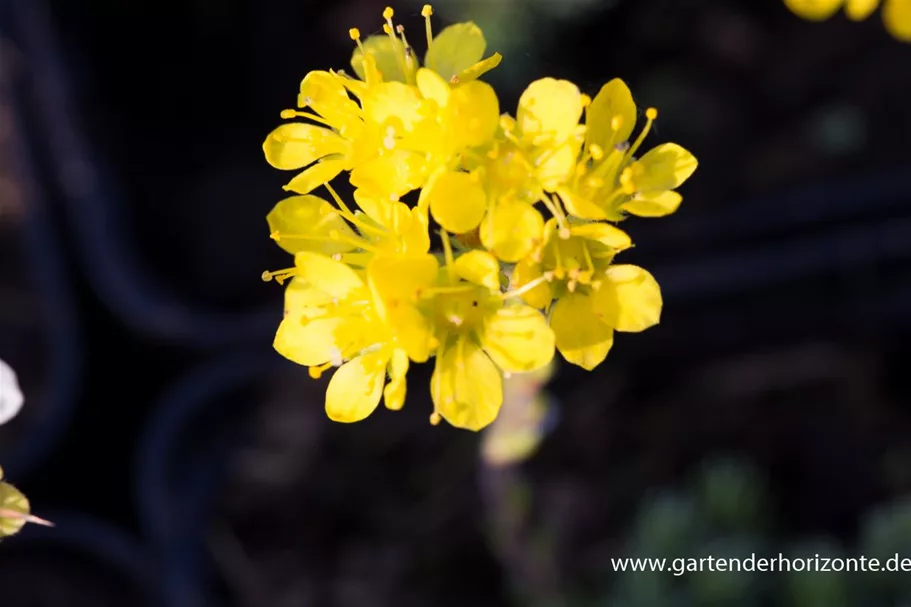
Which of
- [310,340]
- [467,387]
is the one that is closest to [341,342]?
[310,340]

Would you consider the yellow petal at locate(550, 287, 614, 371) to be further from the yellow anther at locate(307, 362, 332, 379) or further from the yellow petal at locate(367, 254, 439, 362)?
the yellow anther at locate(307, 362, 332, 379)

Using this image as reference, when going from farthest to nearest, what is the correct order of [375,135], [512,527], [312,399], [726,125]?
[726,125]
[312,399]
[512,527]
[375,135]

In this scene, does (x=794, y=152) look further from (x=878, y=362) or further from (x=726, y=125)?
(x=878, y=362)

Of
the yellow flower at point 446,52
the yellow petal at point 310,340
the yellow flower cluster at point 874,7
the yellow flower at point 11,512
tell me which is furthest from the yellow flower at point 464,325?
the yellow flower cluster at point 874,7

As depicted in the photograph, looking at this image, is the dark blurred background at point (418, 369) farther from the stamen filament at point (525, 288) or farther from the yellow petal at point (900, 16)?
the stamen filament at point (525, 288)

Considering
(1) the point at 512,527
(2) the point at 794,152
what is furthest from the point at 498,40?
(1) the point at 512,527

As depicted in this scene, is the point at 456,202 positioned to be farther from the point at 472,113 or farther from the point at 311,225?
the point at 311,225

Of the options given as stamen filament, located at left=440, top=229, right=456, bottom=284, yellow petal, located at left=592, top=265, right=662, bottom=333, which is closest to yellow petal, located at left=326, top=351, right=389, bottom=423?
stamen filament, located at left=440, top=229, right=456, bottom=284
